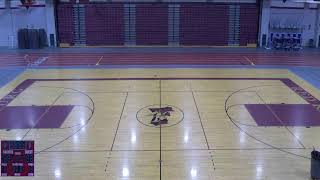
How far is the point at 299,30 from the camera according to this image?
27.8 meters

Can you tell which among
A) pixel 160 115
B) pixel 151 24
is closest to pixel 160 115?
pixel 160 115

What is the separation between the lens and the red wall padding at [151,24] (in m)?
28.2

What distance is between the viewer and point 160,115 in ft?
40.8

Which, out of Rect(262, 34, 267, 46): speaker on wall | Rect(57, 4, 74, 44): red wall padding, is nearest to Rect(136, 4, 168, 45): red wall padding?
Rect(57, 4, 74, 44): red wall padding

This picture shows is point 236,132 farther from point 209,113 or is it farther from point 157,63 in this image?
point 157,63

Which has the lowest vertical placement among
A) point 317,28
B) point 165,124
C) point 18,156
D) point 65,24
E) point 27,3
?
point 165,124

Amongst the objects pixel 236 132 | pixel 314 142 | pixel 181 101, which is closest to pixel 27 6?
pixel 181 101

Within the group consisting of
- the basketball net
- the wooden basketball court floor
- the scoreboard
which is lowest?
the wooden basketball court floor

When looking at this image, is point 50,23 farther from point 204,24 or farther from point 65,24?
point 204,24

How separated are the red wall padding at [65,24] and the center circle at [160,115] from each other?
55.4 feet

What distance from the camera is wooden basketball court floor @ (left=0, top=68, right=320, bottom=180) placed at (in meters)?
8.77

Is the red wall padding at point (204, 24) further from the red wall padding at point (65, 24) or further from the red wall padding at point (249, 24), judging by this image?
the red wall padding at point (65, 24)

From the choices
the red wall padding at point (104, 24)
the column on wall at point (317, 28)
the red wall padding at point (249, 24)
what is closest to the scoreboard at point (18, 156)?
the red wall padding at point (104, 24)

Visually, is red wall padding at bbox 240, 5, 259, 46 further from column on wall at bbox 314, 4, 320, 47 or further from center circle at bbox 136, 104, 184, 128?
center circle at bbox 136, 104, 184, 128
